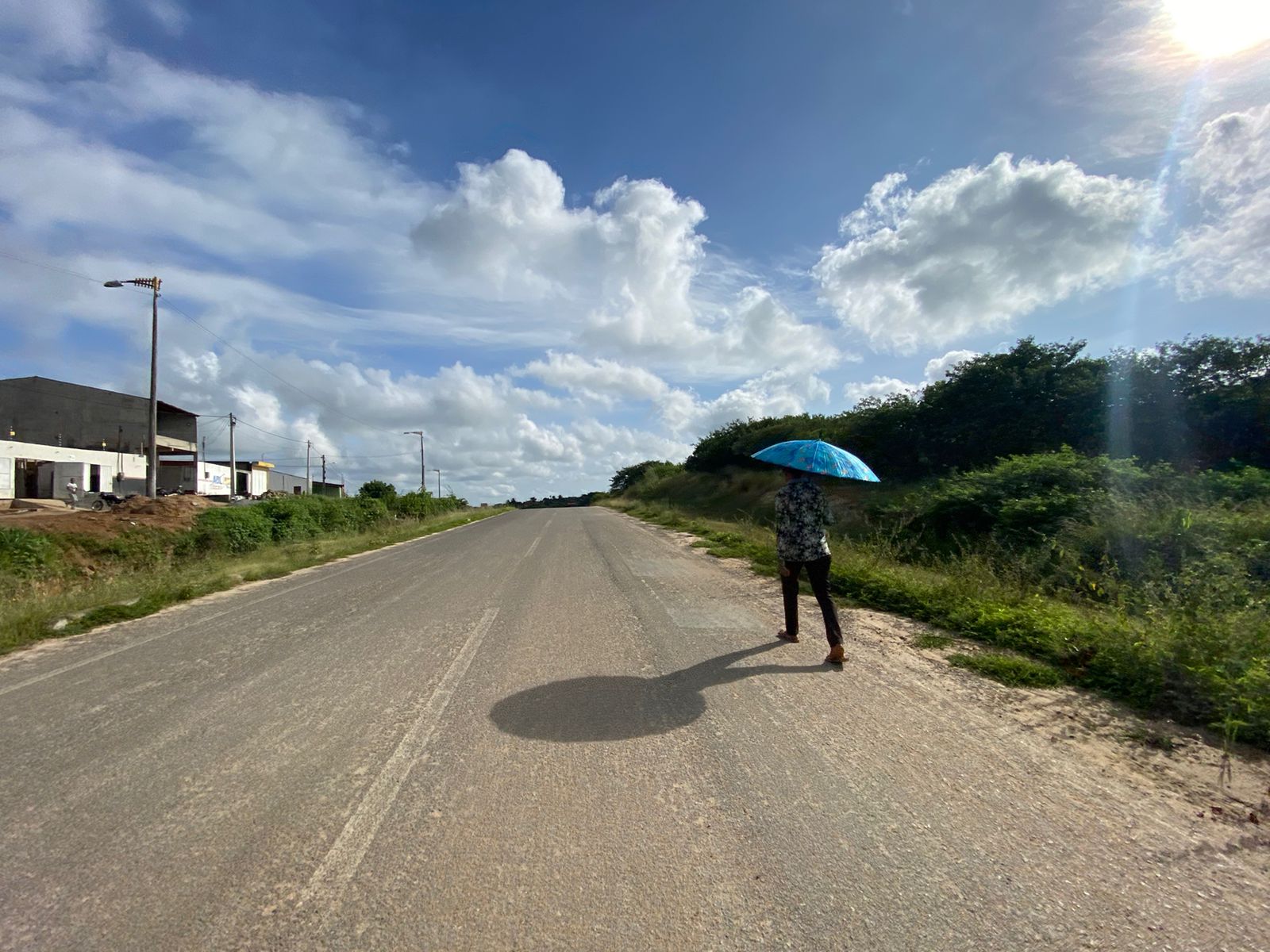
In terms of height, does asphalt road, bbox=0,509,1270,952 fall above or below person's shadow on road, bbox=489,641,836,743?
below

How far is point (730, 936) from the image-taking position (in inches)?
94.5

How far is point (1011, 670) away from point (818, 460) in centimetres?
233

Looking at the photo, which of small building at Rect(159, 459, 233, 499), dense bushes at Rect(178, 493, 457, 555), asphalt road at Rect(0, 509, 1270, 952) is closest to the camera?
asphalt road at Rect(0, 509, 1270, 952)

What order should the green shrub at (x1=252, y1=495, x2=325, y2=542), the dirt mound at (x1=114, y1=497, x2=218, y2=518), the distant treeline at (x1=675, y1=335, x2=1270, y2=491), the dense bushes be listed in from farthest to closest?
1. the green shrub at (x1=252, y1=495, x2=325, y2=542)
2. the dirt mound at (x1=114, y1=497, x2=218, y2=518)
3. the dense bushes
4. the distant treeline at (x1=675, y1=335, x2=1270, y2=491)

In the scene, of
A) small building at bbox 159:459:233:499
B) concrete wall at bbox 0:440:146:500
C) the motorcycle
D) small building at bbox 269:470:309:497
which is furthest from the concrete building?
the motorcycle

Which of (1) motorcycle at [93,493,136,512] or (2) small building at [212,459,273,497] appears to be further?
(2) small building at [212,459,273,497]

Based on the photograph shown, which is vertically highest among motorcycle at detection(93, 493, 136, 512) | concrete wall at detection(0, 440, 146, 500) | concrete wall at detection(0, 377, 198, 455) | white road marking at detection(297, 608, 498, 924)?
concrete wall at detection(0, 377, 198, 455)

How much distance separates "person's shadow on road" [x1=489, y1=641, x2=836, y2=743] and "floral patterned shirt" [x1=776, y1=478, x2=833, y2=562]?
40.1 inches

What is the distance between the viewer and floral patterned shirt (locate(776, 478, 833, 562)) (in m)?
6.21

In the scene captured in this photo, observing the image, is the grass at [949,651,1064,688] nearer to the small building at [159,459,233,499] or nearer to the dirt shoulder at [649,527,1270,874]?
the dirt shoulder at [649,527,1270,874]

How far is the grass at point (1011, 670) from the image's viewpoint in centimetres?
543

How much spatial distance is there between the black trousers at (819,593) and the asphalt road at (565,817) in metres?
0.38

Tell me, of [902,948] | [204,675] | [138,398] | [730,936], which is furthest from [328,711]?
[138,398]

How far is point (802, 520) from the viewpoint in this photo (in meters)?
6.26
